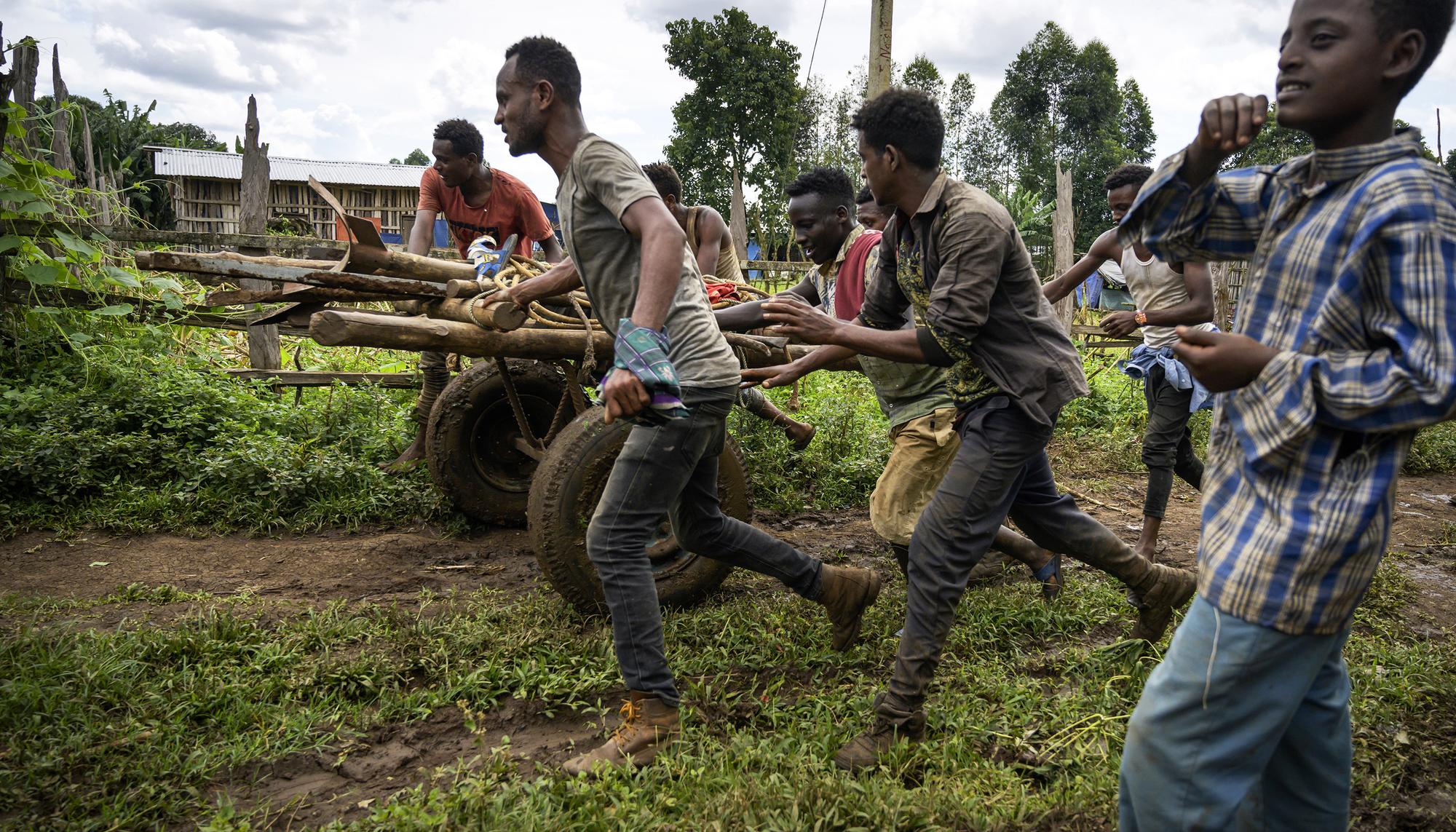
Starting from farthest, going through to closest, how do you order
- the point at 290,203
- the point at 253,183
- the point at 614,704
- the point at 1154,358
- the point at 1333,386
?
the point at 290,203 < the point at 253,183 < the point at 1154,358 < the point at 614,704 < the point at 1333,386

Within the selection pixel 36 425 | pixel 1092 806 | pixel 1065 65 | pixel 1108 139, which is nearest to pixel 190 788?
pixel 1092 806

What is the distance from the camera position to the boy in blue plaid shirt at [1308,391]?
4.81ft

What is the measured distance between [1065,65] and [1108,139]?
178 inches

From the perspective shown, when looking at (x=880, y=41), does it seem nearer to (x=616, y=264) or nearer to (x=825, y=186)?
(x=825, y=186)

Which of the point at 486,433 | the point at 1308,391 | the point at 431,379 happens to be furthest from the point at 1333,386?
the point at 431,379

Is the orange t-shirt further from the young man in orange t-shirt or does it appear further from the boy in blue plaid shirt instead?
the boy in blue plaid shirt

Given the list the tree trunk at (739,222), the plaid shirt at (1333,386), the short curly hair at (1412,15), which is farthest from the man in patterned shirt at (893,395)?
the tree trunk at (739,222)

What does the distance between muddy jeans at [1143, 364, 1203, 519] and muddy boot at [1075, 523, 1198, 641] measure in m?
1.20

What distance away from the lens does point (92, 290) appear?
6.78 metres

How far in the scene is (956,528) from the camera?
113 inches

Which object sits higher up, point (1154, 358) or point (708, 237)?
point (708, 237)

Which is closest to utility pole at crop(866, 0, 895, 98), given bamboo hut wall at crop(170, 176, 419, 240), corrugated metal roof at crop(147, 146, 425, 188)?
bamboo hut wall at crop(170, 176, 419, 240)

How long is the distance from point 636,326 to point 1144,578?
7.20ft

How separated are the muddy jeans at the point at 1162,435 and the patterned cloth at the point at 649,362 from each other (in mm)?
3025
